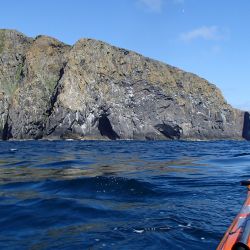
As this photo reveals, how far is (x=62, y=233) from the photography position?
348 inches

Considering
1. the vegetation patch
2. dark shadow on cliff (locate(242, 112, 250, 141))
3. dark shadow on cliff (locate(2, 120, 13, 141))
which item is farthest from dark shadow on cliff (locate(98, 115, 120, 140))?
dark shadow on cliff (locate(242, 112, 250, 141))

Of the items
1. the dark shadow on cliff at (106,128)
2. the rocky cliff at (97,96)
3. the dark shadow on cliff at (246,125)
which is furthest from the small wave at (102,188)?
the dark shadow on cliff at (246,125)

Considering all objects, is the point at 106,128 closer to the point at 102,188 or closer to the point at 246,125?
the point at 246,125

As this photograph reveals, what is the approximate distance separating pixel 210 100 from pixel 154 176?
443 ft

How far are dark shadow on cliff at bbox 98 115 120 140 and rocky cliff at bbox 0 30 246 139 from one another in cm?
30

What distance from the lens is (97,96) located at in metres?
125

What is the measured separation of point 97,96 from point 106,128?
1078cm

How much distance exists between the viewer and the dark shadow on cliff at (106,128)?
394ft

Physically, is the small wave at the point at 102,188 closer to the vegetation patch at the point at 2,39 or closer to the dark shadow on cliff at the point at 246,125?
the vegetation patch at the point at 2,39

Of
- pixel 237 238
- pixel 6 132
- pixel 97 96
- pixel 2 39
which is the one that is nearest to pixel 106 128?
pixel 97 96

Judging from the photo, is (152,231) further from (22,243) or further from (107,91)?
(107,91)

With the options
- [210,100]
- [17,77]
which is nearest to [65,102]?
[17,77]

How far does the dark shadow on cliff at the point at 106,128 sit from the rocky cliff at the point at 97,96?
0.30 metres

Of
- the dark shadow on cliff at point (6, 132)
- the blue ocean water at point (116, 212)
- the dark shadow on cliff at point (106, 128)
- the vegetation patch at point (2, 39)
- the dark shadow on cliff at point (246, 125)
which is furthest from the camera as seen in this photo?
the dark shadow on cliff at point (246, 125)
